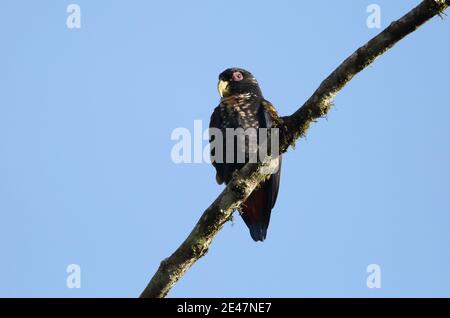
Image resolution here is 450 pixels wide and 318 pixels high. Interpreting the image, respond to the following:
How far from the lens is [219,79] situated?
7.94m

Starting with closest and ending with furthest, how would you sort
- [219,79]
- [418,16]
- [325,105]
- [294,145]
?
[418,16] → [325,105] → [294,145] → [219,79]

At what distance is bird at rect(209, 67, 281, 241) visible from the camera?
6805 mm

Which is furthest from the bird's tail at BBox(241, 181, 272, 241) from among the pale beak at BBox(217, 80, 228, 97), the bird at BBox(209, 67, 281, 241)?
the pale beak at BBox(217, 80, 228, 97)

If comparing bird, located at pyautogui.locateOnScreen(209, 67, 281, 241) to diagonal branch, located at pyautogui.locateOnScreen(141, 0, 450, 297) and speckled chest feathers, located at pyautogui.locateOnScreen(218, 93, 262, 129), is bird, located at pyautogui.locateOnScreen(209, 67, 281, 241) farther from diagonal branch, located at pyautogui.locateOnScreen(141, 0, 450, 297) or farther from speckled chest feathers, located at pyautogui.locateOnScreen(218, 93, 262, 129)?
diagonal branch, located at pyautogui.locateOnScreen(141, 0, 450, 297)

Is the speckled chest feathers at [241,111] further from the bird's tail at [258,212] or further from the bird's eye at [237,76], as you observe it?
the bird's tail at [258,212]

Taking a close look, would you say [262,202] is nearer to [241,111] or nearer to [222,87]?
[241,111]

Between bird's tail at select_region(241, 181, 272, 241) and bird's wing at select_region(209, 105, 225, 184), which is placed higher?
bird's wing at select_region(209, 105, 225, 184)

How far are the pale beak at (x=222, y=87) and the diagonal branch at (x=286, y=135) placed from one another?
3.11 metres

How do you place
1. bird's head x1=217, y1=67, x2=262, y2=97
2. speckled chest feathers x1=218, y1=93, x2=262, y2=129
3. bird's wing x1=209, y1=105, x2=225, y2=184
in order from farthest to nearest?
bird's head x1=217, y1=67, x2=262, y2=97 → bird's wing x1=209, y1=105, x2=225, y2=184 → speckled chest feathers x1=218, y1=93, x2=262, y2=129

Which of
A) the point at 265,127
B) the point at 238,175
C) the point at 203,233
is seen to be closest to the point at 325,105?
the point at 238,175

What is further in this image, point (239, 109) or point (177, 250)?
point (239, 109)

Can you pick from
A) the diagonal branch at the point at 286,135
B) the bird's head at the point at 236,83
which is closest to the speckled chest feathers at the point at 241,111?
the bird's head at the point at 236,83
